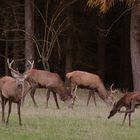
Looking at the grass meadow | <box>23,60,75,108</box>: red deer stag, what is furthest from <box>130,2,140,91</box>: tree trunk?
the grass meadow

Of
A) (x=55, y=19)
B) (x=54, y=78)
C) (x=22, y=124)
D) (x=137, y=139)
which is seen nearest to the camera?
(x=137, y=139)

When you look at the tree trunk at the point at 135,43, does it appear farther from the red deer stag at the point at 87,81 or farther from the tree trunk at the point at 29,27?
the tree trunk at the point at 29,27

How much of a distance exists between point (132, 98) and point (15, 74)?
2.60 metres

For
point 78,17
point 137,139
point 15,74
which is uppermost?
point 78,17

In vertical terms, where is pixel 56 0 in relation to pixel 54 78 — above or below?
above

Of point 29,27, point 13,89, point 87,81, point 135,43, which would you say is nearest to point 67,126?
point 13,89

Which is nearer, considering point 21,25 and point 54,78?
point 54,78

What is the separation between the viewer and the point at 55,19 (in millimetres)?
29500

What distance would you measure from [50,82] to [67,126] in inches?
239

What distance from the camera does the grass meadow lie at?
12555 mm

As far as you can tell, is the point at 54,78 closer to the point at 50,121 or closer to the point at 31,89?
the point at 31,89

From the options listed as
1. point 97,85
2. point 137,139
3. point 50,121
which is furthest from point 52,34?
point 137,139

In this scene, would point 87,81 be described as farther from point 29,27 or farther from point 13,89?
point 13,89

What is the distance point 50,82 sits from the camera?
19938mm
